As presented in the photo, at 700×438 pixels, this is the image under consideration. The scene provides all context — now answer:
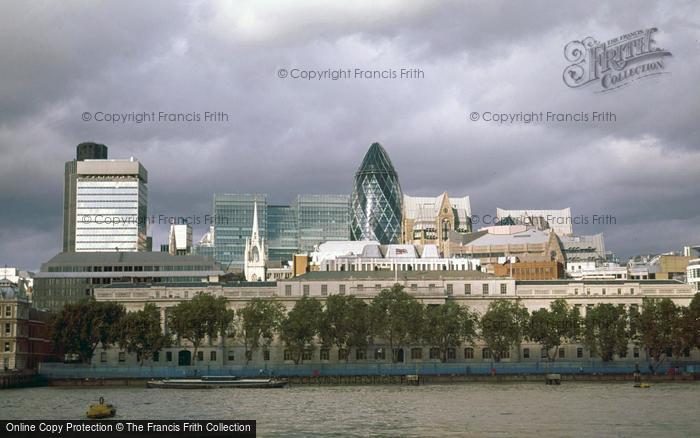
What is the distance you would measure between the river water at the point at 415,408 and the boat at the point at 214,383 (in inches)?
171

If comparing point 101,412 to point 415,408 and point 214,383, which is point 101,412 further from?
point 214,383

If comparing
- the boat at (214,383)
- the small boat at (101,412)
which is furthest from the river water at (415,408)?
the boat at (214,383)

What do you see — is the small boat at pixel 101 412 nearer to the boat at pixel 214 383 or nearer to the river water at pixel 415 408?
the river water at pixel 415 408

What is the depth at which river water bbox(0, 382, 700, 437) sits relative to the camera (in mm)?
112000

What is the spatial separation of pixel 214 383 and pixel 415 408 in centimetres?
5299

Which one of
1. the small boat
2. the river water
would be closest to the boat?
the river water

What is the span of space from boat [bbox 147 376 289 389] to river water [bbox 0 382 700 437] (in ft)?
14.3

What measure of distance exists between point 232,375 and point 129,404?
182 ft

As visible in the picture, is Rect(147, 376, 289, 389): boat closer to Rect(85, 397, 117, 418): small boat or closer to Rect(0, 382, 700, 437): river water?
Rect(0, 382, 700, 437): river water

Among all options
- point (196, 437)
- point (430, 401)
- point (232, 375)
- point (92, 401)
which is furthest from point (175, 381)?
point (196, 437)

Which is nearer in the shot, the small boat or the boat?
the small boat

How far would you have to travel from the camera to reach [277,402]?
14525cm

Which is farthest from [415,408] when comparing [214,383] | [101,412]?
[214,383]

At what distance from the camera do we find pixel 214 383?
17862 cm
